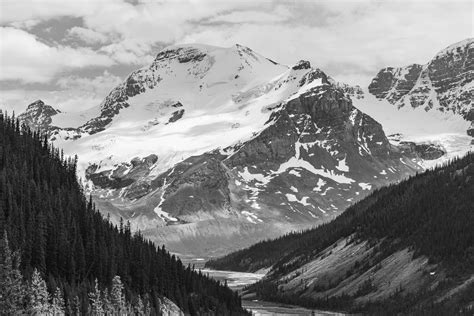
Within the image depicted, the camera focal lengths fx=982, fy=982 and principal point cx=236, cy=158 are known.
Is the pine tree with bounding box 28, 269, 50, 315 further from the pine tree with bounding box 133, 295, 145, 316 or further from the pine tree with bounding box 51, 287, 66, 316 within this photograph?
the pine tree with bounding box 133, 295, 145, 316

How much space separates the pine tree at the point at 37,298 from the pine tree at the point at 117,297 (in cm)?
1999

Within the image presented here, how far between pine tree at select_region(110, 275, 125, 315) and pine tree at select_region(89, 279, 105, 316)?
3.41 m

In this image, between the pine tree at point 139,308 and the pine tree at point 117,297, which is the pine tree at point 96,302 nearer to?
the pine tree at point 117,297

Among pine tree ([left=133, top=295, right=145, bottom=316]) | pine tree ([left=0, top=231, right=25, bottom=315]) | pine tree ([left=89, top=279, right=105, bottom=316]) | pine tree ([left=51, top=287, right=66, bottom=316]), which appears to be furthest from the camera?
pine tree ([left=133, top=295, right=145, bottom=316])

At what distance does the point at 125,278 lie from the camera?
648ft

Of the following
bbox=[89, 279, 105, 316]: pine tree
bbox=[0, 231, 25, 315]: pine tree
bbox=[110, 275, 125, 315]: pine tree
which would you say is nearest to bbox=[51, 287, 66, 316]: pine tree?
bbox=[89, 279, 105, 316]: pine tree

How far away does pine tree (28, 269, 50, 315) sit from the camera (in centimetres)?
14438

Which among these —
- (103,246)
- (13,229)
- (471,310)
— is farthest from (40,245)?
(471,310)

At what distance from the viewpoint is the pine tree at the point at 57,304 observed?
501 feet

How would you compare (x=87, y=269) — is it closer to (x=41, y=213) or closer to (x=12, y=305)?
(x=41, y=213)

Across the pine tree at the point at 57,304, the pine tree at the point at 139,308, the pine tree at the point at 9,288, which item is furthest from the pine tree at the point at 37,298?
the pine tree at the point at 139,308

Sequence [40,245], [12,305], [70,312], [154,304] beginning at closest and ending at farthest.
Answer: [12,305], [70,312], [40,245], [154,304]

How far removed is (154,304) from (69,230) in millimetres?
23228

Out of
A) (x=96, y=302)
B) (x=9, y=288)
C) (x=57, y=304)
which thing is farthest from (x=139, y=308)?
(x=9, y=288)
